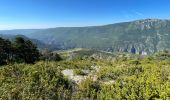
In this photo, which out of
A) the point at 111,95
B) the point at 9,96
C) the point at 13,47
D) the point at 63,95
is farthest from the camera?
the point at 13,47

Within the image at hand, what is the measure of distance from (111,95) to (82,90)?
3468mm

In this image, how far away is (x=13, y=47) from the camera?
66250 mm

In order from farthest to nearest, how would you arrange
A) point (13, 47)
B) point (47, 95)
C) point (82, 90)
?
point (13, 47) < point (82, 90) < point (47, 95)

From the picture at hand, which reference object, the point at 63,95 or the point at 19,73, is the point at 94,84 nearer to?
the point at 63,95

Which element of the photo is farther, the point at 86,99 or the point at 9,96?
the point at 86,99

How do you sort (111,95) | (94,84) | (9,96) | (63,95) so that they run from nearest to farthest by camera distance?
(9,96) < (63,95) < (111,95) < (94,84)

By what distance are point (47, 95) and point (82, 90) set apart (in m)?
6.34

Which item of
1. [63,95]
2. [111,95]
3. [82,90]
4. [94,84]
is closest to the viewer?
[63,95]

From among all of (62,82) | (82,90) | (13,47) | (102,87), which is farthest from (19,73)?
(13,47)

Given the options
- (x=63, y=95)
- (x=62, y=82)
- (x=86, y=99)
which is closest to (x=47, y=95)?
Result: (x=63, y=95)

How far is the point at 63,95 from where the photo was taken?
20672mm

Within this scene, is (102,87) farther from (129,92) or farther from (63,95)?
(63,95)

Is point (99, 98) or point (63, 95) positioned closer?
point (63, 95)

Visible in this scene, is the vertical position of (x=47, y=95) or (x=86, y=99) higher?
(x=47, y=95)
